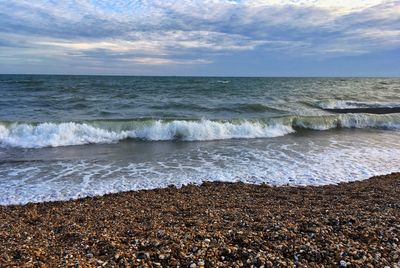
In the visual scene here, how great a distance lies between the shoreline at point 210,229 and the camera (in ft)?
13.2

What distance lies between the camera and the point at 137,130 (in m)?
15.8

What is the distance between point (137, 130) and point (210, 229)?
37.2 feet

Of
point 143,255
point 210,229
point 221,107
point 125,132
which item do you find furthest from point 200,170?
point 221,107

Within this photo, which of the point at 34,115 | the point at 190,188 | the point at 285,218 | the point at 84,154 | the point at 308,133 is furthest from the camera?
the point at 34,115

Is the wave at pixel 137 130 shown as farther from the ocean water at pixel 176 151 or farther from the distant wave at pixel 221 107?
the distant wave at pixel 221 107

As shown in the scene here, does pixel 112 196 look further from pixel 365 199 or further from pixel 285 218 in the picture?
pixel 365 199

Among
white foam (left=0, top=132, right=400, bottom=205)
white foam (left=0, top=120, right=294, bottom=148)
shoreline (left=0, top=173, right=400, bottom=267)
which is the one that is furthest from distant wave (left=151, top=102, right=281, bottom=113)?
shoreline (left=0, top=173, right=400, bottom=267)

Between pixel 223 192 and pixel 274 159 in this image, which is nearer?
pixel 223 192

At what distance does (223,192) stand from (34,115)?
15168 mm

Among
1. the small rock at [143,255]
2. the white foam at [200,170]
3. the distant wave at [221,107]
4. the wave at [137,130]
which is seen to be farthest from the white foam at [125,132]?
the small rock at [143,255]

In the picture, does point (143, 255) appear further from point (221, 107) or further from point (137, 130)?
point (221, 107)

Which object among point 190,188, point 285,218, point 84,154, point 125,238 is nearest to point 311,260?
point 285,218

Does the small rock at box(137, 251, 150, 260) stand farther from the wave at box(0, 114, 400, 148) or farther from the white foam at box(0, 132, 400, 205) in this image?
the wave at box(0, 114, 400, 148)

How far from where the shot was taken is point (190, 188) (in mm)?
8133
